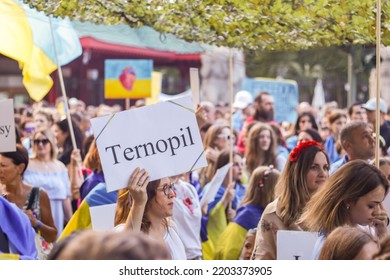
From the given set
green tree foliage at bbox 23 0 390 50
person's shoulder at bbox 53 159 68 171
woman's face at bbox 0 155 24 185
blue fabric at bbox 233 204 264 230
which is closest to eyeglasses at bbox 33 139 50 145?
person's shoulder at bbox 53 159 68 171

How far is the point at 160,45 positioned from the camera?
784 cm

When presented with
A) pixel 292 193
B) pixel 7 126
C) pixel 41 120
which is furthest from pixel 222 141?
pixel 292 193

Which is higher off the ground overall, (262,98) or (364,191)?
(364,191)

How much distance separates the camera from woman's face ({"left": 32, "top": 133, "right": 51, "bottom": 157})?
9.55m

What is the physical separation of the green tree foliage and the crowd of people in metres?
0.63

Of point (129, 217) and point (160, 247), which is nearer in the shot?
point (160, 247)

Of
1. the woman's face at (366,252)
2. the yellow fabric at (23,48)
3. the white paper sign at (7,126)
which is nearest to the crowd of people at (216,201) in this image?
the woman's face at (366,252)

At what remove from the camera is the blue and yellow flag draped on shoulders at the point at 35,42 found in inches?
265

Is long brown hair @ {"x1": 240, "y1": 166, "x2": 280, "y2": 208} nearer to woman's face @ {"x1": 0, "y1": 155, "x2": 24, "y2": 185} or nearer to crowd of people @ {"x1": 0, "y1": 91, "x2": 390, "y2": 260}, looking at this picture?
crowd of people @ {"x1": 0, "y1": 91, "x2": 390, "y2": 260}

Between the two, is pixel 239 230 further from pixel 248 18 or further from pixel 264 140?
pixel 264 140

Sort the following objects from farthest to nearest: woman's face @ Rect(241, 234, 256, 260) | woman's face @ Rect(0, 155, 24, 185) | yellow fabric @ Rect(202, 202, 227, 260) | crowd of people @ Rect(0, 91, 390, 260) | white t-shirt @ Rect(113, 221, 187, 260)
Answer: yellow fabric @ Rect(202, 202, 227, 260), woman's face @ Rect(0, 155, 24, 185), woman's face @ Rect(241, 234, 256, 260), white t-shirt @ Rect(113, 221, 187, 260), crowd of people @ Rect(0, 91, 390, 260)
